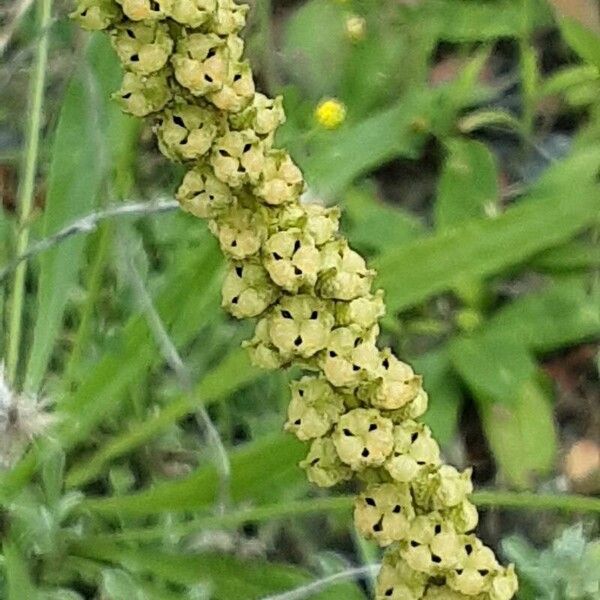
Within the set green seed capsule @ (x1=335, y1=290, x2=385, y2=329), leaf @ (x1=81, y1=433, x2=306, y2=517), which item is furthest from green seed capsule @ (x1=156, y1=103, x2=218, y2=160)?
leaf @ (x1=81, y1=433, x2=306, y2=517)

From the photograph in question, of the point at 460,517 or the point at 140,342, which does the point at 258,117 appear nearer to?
the point at 460,517

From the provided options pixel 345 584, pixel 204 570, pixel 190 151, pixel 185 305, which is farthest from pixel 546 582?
pixel 190 151

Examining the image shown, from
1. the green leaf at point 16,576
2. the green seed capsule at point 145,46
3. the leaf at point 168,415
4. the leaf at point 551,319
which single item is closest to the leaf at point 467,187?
the leaf at point 551,319

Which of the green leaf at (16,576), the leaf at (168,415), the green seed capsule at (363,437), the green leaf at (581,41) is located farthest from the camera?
the green leaf at (581,41)

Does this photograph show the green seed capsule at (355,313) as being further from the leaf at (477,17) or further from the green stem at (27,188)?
the leaf at (477,17)

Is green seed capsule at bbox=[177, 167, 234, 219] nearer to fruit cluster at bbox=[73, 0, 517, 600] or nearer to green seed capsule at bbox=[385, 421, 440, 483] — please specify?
fruit cluster at bbox=[73, 0, 517, 600]

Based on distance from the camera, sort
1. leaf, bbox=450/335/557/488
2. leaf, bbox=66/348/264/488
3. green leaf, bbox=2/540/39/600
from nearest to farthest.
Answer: green leaf, bbox=2/540/39/600, leaf, bbox=66/348/264/488, leaf, bbox=450/335/557/488
